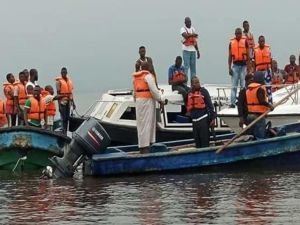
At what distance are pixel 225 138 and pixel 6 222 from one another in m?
8.20

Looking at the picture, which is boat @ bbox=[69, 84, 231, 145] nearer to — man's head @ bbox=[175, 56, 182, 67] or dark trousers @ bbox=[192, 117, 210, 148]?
man's head @ bbox=[175, 56, 182, 67]

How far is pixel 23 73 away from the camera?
22672 mm

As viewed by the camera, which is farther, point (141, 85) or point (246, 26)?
point (246, 26)

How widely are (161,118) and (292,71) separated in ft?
13.9

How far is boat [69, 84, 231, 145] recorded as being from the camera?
21094 mm

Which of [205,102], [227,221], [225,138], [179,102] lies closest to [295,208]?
[227,221]

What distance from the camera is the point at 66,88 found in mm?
22609

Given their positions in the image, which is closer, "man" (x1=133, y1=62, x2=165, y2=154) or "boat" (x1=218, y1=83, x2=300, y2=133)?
"man" (x1=133, y1=62, x2=165, y2=154)

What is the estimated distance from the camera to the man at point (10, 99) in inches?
890

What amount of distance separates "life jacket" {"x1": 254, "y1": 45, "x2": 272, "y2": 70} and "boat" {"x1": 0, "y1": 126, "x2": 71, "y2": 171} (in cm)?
536

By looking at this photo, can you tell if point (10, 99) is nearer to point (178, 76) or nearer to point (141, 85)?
point (178, 76)

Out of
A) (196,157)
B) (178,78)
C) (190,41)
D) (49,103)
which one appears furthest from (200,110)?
(190,41)

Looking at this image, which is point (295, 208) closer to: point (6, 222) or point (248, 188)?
point (248, 188)

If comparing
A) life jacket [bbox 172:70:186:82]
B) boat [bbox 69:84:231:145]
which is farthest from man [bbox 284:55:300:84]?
life jacket [bbox 172:70:186:82]
